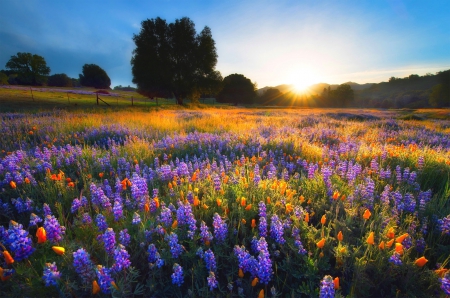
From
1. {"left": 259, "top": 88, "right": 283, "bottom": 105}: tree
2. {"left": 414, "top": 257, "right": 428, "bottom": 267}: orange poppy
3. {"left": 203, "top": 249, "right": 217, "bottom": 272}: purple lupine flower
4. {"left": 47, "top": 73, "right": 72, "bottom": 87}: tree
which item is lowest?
{"left": 203, "top": 249, "right": 217, "bottom": 272}: purple lupine flower

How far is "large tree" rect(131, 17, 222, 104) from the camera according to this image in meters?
34.4

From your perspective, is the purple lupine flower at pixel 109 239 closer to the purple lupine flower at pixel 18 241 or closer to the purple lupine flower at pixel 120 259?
the purple lupine flower at pixel 120 259

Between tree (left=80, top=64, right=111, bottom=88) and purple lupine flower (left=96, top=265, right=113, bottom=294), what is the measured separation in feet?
324

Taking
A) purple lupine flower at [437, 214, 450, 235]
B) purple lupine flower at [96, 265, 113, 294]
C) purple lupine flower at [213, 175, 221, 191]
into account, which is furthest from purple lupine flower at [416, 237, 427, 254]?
purple lupine flower at [96, 265, 113, 294]

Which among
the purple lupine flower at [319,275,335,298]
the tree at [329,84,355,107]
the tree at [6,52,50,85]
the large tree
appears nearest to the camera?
the purple lupine flower at [319,275,335,298]

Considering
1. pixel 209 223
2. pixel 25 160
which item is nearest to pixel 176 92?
pixel 25 160

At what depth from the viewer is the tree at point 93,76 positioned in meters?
82.9

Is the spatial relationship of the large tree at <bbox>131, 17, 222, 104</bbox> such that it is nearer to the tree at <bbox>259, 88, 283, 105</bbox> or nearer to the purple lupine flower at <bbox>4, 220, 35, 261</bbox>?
the purple lupine flower at <bbox>4, 220, 35, 261</bbox>

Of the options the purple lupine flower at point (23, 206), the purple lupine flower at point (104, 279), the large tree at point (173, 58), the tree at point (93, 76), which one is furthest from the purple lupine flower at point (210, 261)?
the tree at point (93, 76)

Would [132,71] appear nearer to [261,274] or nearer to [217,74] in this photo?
[217,74]

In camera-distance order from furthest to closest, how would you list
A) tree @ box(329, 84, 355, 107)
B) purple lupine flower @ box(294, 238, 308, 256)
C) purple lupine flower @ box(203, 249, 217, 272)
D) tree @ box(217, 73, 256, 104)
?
1. tree @ box(329, 84, 355, 107)
2. tree @ box(217, 73, 256, 104)
3. purple lupine flower @ box(294, 238, 308, 256)
4. purple lupine flower @ box(203, 249, 217, 272)

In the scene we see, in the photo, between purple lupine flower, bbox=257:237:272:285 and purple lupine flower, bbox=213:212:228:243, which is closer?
purple lupine flower, bbox=257:237:272:285

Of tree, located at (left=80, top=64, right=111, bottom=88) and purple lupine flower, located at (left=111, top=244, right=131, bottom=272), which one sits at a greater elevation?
tree, located at (left=80, top=64, right=111, bottom=88)

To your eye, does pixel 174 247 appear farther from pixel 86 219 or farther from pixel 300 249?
pixel 300 249
